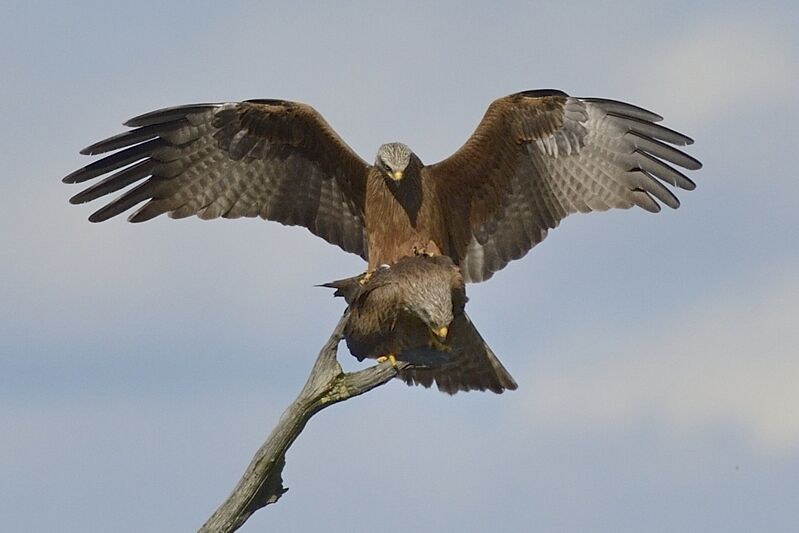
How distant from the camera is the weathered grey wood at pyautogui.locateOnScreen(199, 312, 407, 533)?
7.23 meters

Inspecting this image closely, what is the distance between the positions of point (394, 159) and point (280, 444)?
269cm

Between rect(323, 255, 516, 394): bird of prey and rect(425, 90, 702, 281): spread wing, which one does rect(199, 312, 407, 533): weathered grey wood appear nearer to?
rect(323, 255, 516, 394): bird of prey

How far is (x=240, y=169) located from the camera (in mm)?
9906

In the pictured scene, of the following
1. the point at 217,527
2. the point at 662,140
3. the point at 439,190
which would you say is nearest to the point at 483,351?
the point at 439,190

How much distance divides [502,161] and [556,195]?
21.8 inches

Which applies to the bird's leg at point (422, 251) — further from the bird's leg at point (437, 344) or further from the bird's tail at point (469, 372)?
the bird's leg at point (437, 344)

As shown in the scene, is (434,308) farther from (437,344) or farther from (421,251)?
(421,251)

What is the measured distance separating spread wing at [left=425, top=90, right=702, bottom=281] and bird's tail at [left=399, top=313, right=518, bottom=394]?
700 millimetres

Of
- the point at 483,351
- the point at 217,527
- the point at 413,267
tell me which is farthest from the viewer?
the point at 483,351

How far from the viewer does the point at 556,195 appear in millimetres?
10000

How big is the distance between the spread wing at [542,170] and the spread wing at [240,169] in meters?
0.82

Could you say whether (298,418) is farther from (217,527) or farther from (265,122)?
(265,122)

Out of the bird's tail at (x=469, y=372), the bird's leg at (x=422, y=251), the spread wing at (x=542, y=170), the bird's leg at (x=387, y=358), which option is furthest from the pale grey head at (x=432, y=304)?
the spread wing at (x=542, y=170)

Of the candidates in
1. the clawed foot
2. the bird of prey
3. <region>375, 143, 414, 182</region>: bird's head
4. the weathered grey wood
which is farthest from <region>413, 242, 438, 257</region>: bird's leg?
the weathered grey wood
